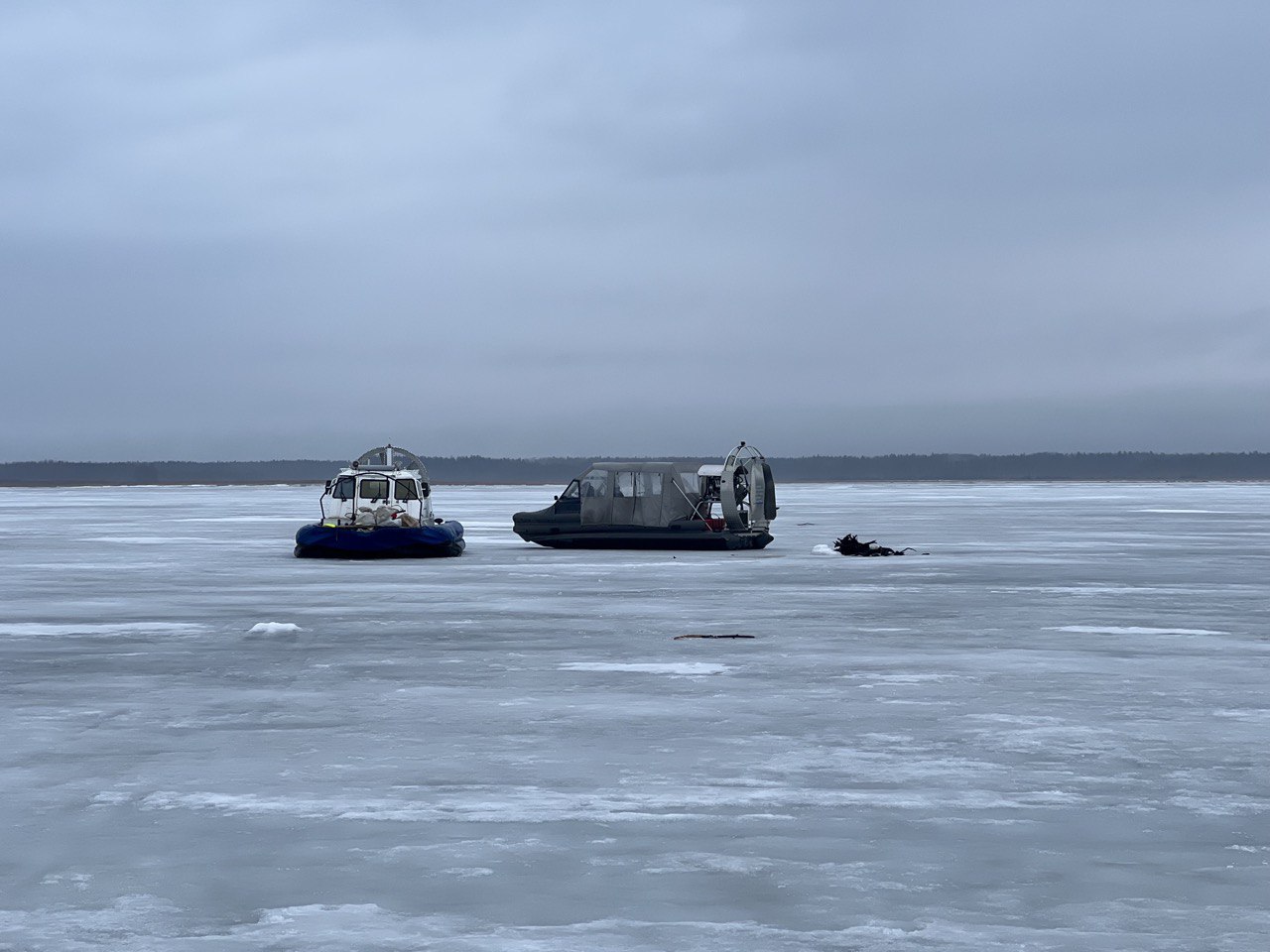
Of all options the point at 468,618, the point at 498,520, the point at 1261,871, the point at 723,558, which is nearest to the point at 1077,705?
the point at 1261,871

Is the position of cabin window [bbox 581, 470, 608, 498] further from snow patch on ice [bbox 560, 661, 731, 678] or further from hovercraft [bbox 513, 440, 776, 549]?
snow patch on ice [bbox 560, 661, 731, 678]

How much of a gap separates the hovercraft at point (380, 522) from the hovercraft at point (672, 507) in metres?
3.33

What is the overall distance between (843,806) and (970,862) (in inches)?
54.5

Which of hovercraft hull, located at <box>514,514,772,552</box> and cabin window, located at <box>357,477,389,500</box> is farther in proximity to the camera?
hovercraft hull, located at <box>514,514,772,552</box>

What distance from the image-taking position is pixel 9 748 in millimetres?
11250

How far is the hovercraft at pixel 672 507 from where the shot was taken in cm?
3784

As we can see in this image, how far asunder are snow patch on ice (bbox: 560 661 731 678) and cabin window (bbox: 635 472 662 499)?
22028 mm

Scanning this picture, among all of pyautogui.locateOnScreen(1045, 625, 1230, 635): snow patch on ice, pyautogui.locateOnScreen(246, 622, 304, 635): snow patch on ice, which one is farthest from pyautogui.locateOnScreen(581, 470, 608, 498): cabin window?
pyautogui.locateOnScreen(1045, 625, 1230, 635): snow patch on ice

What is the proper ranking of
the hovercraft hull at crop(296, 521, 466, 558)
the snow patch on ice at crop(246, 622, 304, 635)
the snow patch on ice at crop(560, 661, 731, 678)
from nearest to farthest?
the snow patch on ice at crop(560, 661, 731, 678) < the snow patch on ice at crop(246, 622, 304, 635) < the hovercraft hull at crop(296, 521, 466, 558)

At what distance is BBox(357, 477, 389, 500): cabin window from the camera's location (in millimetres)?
36781

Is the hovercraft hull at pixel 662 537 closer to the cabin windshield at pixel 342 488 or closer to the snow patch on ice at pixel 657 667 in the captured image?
the cabin windshield at pixel 342 488

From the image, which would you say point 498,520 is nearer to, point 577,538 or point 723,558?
point 577,538

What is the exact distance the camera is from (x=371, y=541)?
35.3 m

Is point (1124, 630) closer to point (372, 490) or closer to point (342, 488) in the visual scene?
point (372, 490)
